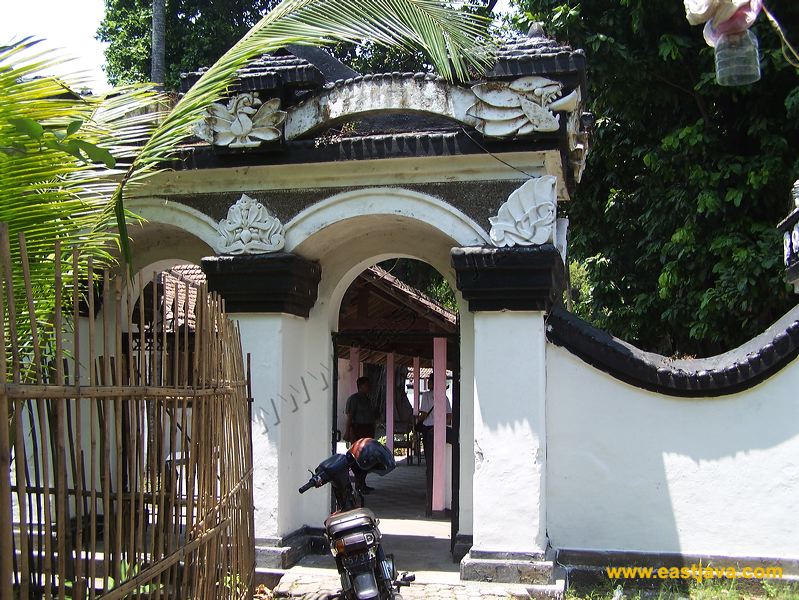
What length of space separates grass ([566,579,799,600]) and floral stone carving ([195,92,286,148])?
4.18 metres

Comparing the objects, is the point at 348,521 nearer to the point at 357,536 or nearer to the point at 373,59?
the point at 357,536

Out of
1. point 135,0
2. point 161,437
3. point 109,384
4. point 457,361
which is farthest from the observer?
point 135,0

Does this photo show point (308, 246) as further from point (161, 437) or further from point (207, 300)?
point (161, 437)

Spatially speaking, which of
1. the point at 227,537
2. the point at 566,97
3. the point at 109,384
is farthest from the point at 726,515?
the point at 109,384

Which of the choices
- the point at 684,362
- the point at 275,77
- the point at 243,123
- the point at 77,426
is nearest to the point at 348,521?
the point at 77,426

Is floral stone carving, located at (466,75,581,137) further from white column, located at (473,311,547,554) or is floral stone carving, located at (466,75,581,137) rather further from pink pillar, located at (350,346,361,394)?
pink pillar, located at (350,346,361,394)

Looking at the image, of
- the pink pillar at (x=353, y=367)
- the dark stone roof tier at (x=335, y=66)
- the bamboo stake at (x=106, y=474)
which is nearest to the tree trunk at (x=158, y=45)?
the pink pillar at (x=353, y=367)

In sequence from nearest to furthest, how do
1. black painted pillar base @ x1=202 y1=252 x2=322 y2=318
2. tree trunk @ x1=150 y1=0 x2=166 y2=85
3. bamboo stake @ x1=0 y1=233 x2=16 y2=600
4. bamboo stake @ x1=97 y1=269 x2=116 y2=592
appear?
bamboo stake @ x1=0 y1=233 x2=16 y2=600 < bamboo stake @ x1=97 y1=269 x2=116 y2=592 < black painted pillar base @ x1=202 y1=252 x2=322 y2=318 < tree trunk @ x1=150 y1=0 x2=166 y2=85

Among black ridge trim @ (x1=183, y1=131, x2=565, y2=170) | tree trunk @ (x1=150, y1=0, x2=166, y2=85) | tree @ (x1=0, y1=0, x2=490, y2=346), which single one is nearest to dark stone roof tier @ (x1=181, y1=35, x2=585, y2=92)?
black ridge trim @ (x1=183, y1=131, x2=565, y2=170)

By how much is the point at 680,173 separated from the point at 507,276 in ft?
20.0

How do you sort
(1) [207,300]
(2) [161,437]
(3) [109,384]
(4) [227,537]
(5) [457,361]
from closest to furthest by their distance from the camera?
(3) [109,384] → (2) [161,437] → (1) [207,300] → (4) [227,537] → (5) [457,361]

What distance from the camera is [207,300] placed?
4.01 m

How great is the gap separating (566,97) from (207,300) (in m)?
3.31

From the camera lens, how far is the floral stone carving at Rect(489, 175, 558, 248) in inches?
242
